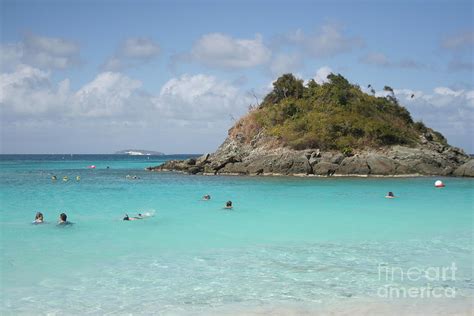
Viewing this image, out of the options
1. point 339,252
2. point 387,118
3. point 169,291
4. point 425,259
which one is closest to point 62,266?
point 169,291

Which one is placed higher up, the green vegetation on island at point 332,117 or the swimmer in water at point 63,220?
the green vegetation on island at point 332,117

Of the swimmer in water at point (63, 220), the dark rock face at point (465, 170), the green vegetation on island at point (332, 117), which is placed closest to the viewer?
the swimmer in water at point (63, 220)

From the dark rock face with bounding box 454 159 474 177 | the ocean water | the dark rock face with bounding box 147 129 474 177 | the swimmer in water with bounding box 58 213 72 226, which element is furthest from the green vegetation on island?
the swimmer in water with bounding box 58 213 72 226

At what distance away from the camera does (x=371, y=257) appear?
54.0ft

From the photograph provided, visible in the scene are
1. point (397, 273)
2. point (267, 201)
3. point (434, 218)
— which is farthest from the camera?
point (267, 201)

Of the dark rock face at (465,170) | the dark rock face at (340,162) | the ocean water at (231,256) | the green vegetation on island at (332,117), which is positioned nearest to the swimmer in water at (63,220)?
the ocean water at (231,256)

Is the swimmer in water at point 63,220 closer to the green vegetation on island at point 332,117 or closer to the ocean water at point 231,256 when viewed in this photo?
the ocean water at point 231,256

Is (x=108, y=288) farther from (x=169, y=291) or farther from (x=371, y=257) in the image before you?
(x=371, y=257)

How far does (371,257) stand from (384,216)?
11028 millimetres

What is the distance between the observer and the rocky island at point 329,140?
58.7m

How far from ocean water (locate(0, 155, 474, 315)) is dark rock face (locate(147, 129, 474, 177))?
2477cm

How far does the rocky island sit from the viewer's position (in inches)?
2309

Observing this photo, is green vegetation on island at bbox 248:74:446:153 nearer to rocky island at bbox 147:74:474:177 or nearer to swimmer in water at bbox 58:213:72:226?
rocky island at bbox 147:74:474:177

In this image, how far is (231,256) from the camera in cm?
1677
